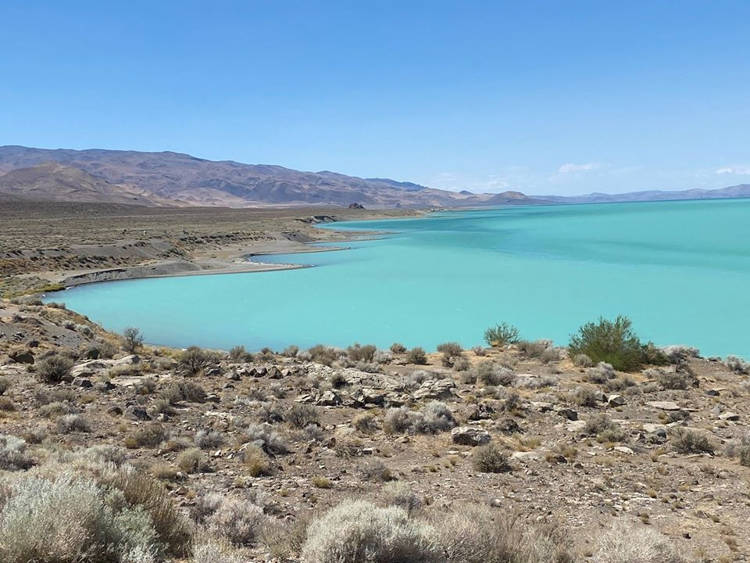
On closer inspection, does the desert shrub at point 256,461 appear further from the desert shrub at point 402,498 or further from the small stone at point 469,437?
the small stone at point 469,437

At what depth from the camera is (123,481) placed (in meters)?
4.75

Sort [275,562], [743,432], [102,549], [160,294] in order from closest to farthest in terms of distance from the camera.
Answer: [102,549], [275,562], [743,432], [160,294]

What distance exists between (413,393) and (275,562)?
778 centimetres

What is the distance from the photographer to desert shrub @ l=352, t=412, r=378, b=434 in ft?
31.6

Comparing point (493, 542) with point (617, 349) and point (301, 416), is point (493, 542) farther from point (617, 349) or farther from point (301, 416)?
point (617, 349)

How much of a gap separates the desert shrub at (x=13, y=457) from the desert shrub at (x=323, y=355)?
349 inches

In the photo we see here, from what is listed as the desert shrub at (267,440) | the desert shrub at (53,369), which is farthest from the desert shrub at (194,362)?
the desert shrub at (267,440)

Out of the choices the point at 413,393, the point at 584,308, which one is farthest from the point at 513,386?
the point at 584,308

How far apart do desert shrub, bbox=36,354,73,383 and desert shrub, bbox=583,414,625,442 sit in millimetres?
10782

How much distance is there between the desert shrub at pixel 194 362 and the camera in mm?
13164

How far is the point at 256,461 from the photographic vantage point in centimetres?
749

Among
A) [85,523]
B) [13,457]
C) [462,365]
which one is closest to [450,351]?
[462,365]

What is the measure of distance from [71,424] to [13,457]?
242cm

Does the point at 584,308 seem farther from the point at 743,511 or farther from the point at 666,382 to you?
the point at 743,511
